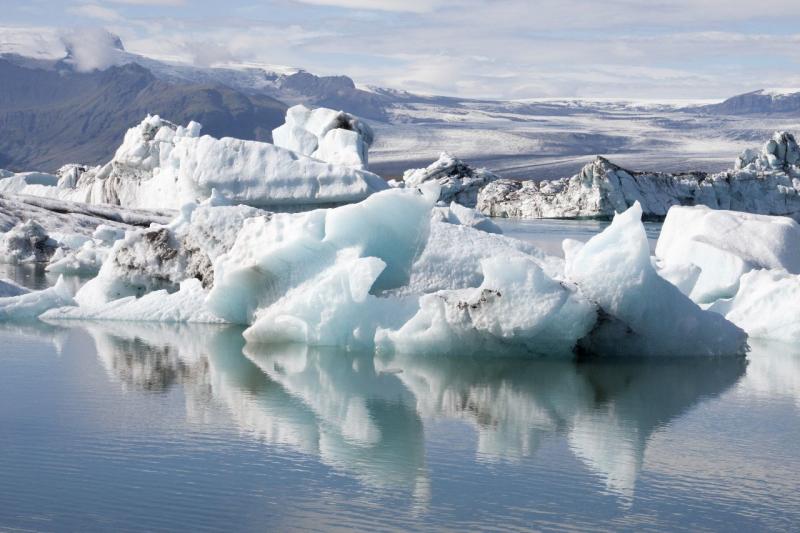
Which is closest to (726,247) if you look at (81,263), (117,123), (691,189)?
(81,263)

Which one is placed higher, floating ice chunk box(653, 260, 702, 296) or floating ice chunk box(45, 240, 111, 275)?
floating ice chunk box(653, 260, 702, 296)

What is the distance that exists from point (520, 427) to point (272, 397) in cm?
194

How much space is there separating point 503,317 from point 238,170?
1594cm

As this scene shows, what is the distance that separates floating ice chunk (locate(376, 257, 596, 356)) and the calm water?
19cm

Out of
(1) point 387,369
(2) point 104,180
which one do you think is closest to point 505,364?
(1) point 387,369

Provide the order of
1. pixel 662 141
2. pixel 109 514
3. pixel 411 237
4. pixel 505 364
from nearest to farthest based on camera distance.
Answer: pixel 109 514 → pixel 505 364 → pixel 411 237 → pixel 662 141

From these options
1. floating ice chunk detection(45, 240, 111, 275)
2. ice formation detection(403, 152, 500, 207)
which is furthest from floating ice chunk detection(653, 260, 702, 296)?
ice formation detection(403, 152, 500, 207)

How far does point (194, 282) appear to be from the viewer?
12.3 meters

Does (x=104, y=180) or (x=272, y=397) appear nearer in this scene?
(x=272, y=397)

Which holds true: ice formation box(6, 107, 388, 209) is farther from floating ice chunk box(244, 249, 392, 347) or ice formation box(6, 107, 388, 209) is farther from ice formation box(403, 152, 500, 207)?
ice formation box(403, 152, 500, 207)

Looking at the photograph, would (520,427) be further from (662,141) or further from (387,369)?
(662,141)

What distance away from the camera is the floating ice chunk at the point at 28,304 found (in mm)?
12086

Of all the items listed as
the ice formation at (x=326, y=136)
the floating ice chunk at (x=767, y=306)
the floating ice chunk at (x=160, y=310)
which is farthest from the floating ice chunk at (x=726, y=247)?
the ice formation at (x=326, y=136)

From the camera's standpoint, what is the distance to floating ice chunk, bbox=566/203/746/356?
31.3ft
